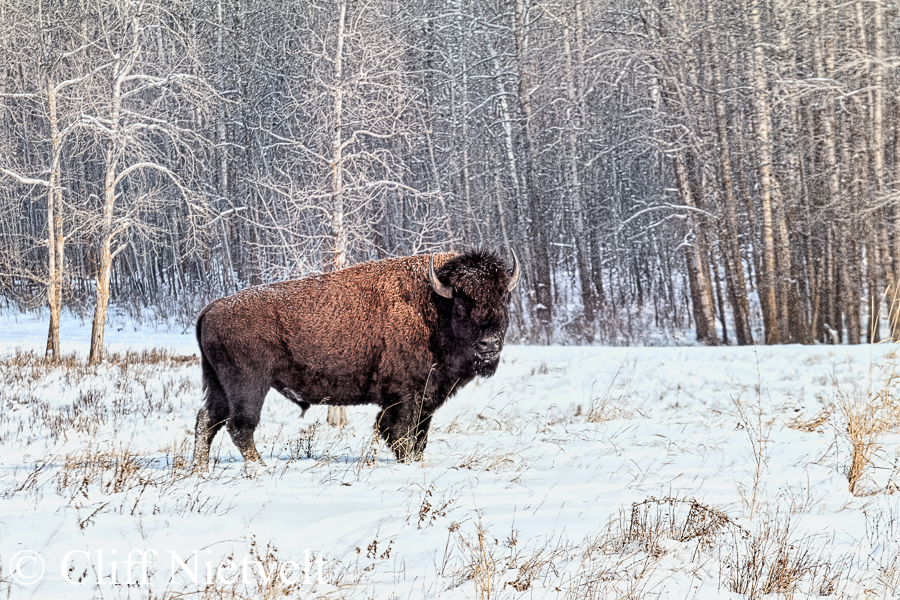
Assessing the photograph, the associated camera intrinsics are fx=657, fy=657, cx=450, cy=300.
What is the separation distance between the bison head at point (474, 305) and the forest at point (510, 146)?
11.9ft

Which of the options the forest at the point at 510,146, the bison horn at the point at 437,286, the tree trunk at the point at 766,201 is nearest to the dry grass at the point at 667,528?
the bison horn at the point at 437,286

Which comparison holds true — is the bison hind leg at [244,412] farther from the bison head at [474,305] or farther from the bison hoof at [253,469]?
the bison head at [474,305]

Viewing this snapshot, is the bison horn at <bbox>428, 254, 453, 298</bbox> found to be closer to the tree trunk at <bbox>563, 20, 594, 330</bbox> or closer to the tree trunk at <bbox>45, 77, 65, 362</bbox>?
the tree trunk at <bbox>45, 77, 65, 362</bbox>

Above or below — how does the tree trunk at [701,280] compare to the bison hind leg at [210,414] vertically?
above

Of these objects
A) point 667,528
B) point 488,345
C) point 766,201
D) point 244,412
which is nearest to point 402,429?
point 488,345

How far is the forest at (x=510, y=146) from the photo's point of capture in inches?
464

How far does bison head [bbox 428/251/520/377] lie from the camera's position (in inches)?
235

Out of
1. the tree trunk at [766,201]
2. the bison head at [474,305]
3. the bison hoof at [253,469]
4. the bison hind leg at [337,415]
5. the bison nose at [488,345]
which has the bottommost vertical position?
the bison hind leg at [337,415]

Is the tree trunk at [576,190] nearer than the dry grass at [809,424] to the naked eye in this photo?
No

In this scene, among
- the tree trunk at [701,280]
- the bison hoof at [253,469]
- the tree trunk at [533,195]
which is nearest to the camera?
the bison hoof at [253,469]

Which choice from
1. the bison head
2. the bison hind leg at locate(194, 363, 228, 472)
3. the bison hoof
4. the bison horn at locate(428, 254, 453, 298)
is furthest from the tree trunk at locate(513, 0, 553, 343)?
the bison hoof

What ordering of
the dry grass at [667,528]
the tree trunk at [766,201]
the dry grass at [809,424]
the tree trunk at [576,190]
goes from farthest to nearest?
the tree trunk at [576,190]
the tree trunk at [766,201]
the dry grass at [809,424]
the dry grass at [667,528]

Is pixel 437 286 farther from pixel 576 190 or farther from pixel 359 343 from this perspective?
pixel 576 190

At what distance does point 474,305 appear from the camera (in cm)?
604
